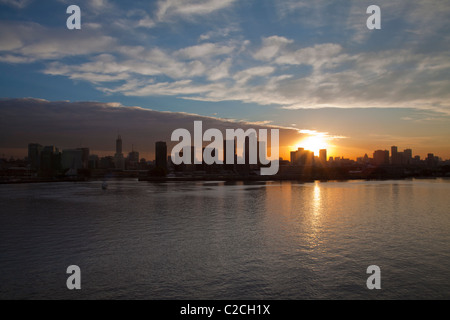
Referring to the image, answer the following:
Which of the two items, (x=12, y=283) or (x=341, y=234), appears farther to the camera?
(x=341, y=234)

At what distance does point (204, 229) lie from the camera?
89.5ft

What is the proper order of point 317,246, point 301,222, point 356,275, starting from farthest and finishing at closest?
point 301,222 < point 317,246 < point 356,275

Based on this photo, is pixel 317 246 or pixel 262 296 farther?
pixel 317 246

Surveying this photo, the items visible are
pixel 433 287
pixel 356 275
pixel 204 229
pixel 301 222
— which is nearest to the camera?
pixel 433 287
